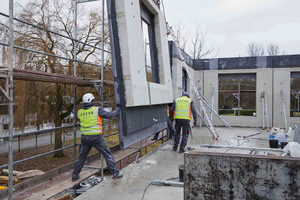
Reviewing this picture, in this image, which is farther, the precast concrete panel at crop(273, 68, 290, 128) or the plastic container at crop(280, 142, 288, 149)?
the precast concrete panel at crop(273, 68, 290, 128)

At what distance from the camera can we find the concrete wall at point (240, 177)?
2.83 m

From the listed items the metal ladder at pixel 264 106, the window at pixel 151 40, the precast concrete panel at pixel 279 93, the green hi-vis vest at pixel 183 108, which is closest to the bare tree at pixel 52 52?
the window at pixel 151 40

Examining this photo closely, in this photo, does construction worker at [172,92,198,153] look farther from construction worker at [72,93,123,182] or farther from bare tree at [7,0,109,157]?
bare tree at [7,0,109,157]

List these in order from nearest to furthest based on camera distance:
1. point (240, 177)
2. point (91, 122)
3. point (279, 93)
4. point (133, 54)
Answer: point (240, 177) → point (91, 122) → point (133, 54) → point (279, 93)

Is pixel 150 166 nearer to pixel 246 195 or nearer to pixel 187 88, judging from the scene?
pixel 246 195

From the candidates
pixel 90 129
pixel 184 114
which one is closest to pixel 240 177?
pixel 90 129

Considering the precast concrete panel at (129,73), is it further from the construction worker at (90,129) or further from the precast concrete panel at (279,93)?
the precast concrete panel at (279,93)

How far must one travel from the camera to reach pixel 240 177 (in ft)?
9.73

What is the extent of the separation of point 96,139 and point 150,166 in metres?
1.72

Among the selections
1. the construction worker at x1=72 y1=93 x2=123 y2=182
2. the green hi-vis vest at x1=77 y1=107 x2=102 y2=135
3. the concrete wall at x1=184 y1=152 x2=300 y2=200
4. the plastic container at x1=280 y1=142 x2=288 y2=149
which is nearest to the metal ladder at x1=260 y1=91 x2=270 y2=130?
the plastic container at x1=280 y1=142 x2=288 y2=149

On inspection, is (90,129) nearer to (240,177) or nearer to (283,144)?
(240,177)

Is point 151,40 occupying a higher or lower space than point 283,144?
higher

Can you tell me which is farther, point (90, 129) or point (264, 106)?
point (264, 106)

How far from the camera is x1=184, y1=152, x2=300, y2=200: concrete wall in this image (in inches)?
111
